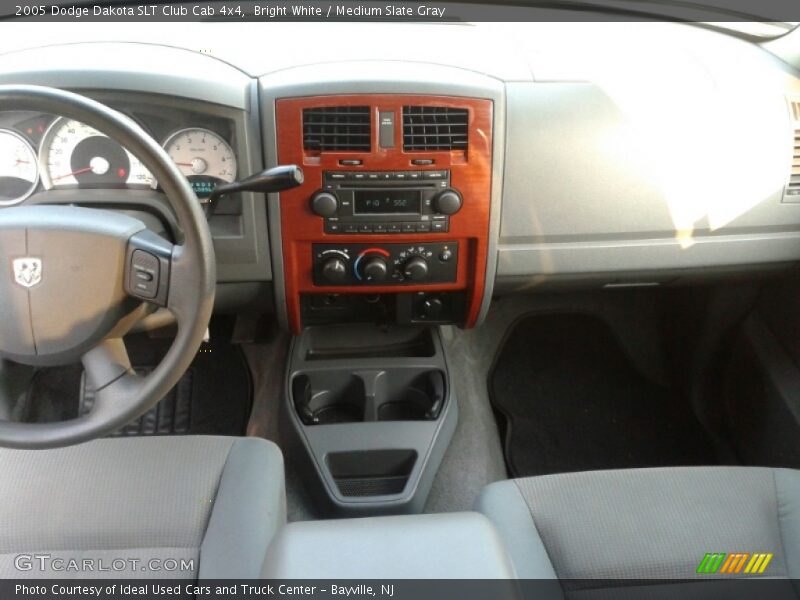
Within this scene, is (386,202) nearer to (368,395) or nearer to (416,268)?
(416,268)

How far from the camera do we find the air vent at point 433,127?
1.47m

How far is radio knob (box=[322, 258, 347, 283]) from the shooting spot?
1.63 meters

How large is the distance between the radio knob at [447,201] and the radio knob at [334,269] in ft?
0.85

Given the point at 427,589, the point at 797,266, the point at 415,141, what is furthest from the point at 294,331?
the point at 797,266

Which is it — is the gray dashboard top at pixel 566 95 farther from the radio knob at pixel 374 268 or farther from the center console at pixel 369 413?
the center console at pixel 369 413

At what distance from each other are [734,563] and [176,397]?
5.29ft

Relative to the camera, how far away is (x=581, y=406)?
7.45 feet

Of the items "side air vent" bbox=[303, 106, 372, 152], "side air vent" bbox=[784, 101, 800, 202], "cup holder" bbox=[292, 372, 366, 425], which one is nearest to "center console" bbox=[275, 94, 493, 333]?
"side air vent" bbox=[303, 106, 372, 152]

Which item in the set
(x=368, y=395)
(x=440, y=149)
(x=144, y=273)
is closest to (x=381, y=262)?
(x=440, y=149)

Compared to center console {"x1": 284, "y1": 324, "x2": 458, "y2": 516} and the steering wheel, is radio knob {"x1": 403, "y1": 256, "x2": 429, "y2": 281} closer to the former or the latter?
center console {"x1": 284, "y1": 324, "x2": 458, "y2": 516}

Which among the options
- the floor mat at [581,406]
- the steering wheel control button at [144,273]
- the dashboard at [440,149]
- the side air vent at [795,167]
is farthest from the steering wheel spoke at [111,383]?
the side air vent at [795,167]

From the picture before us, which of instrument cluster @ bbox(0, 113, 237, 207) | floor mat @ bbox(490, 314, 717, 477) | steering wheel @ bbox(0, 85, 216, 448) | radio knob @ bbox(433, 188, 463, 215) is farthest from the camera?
floor mat @ bbox(490, 314, 717, 477)

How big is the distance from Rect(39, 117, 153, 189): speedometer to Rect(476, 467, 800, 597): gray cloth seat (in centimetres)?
100

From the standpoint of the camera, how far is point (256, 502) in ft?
4.10
